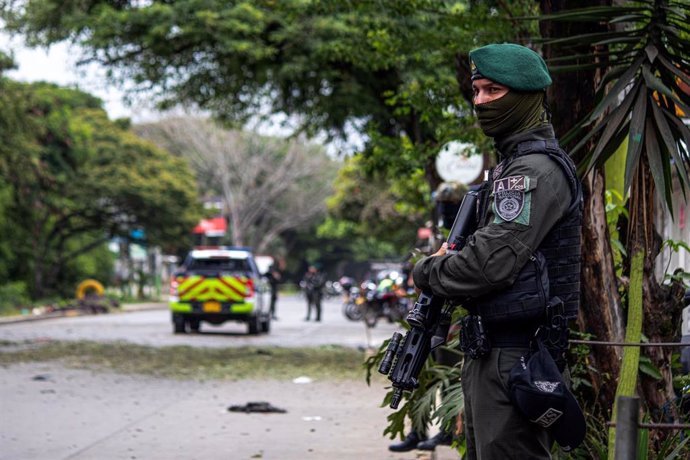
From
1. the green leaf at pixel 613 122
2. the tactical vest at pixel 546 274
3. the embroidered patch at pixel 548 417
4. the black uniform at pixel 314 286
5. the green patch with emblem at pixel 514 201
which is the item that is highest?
the green leaf at pixel 613 122

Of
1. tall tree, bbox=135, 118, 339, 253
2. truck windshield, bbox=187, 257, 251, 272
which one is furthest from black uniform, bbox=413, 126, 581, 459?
tall tree, bbox=135, 118, 339, 253

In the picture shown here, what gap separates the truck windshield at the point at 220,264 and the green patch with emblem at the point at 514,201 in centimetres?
2033

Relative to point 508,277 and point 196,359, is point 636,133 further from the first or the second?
point 196,359

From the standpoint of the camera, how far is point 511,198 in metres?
3.28

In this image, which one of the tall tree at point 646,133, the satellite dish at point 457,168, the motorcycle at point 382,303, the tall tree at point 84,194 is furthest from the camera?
the tall tree at point 84,194

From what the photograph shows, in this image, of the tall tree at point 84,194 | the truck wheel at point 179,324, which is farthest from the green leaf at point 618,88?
the tall tree at point 84,194

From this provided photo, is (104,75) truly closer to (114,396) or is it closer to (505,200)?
(114,396)

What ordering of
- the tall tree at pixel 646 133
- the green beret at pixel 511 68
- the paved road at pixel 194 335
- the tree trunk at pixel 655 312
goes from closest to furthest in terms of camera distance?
the green beret at pixel 511 68, the tall tree at pixel 646 133, the tree trunk at pixel 655 312, the paved road at pixel 194 335

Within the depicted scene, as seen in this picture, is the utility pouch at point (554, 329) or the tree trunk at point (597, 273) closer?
the utility pouch at point (554, 329)

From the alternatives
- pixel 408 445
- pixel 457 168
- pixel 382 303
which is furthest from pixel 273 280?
pixel 408 445

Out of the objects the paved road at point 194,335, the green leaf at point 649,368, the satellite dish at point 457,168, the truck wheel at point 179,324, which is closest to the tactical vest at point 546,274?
the green leaf at point 649,368

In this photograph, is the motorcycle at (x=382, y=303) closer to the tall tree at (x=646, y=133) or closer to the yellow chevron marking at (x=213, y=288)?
the yellow chevron marking at (x=213, y=288)

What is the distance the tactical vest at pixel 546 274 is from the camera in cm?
329

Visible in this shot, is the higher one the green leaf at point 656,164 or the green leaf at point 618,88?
the green leaf at point 618,88
